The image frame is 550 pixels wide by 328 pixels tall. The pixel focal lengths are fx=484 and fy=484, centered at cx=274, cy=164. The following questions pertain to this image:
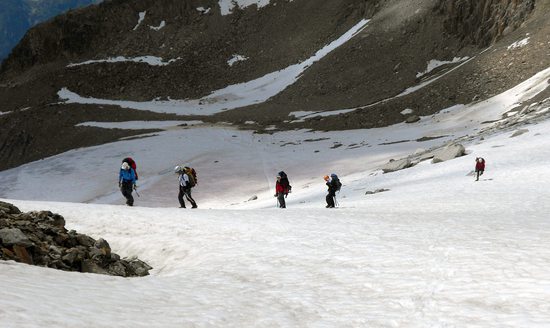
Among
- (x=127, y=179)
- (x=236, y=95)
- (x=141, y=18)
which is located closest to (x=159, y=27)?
(x=141, y=18)

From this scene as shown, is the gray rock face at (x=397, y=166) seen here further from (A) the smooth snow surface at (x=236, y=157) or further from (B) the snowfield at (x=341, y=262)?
(A) the smooth snow surface at (x=236, y=157)

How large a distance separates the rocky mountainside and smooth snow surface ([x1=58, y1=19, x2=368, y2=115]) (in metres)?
1.74

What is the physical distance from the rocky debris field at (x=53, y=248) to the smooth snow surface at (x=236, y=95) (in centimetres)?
6443

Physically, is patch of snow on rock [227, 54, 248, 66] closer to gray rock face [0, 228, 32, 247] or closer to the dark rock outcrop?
the dark rock outcrop

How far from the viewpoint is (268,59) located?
283ft

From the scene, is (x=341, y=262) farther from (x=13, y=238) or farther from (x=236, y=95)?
(x=236, y=95)

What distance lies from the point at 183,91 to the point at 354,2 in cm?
3403

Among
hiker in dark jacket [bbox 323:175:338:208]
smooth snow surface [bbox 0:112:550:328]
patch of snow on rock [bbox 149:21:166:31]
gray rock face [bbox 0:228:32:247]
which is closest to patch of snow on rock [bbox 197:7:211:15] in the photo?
patch of snow on rock [bbox 149:21:166:31]

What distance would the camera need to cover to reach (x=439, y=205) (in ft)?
47.3

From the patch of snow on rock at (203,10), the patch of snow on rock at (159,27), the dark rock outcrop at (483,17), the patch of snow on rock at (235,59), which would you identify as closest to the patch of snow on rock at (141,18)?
the patch of snow on rock at (159,27)

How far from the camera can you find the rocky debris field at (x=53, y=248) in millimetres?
8414

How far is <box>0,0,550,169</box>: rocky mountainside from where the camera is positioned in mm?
54344

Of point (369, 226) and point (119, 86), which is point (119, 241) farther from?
point (119, 86)

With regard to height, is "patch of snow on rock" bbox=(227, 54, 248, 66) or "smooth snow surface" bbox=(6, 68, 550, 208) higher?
"patch of snow on rock" bbox=(227, 54, 248, 66)
